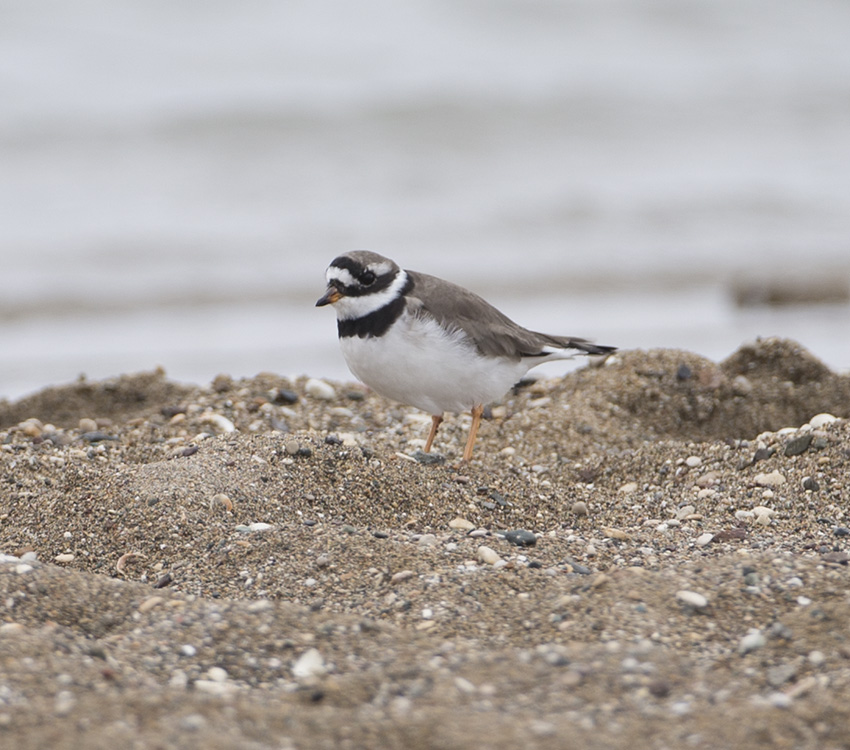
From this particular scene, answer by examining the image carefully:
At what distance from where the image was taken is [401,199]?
44.4 feet

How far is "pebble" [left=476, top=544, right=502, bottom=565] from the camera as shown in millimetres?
3727

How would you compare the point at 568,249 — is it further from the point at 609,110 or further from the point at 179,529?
the point at 179,529

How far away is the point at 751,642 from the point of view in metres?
3.06

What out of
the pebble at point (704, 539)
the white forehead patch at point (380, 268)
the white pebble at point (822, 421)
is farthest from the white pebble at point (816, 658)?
the white forehead patch at point (380, 268)

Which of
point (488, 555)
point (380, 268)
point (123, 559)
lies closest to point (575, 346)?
point (380, 268)

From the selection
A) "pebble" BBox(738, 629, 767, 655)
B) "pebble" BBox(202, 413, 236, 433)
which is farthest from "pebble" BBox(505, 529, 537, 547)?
"pebble" BBox(202, 413, 236, 433)

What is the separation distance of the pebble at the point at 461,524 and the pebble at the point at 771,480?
1.27m

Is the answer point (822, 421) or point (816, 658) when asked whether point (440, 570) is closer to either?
point (816, 658)

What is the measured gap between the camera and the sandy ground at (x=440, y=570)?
266 centimetres

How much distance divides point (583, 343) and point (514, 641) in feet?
9.31

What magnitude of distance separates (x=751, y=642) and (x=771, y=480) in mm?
1667

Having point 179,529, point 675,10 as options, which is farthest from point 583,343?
point 675,10

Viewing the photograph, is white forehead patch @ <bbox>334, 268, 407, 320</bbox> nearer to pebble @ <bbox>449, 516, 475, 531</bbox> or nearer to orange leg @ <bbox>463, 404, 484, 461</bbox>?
orange leg @ <bbox>463, 404, 484, 461</bbox>

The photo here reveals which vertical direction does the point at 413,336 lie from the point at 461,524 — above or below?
above
